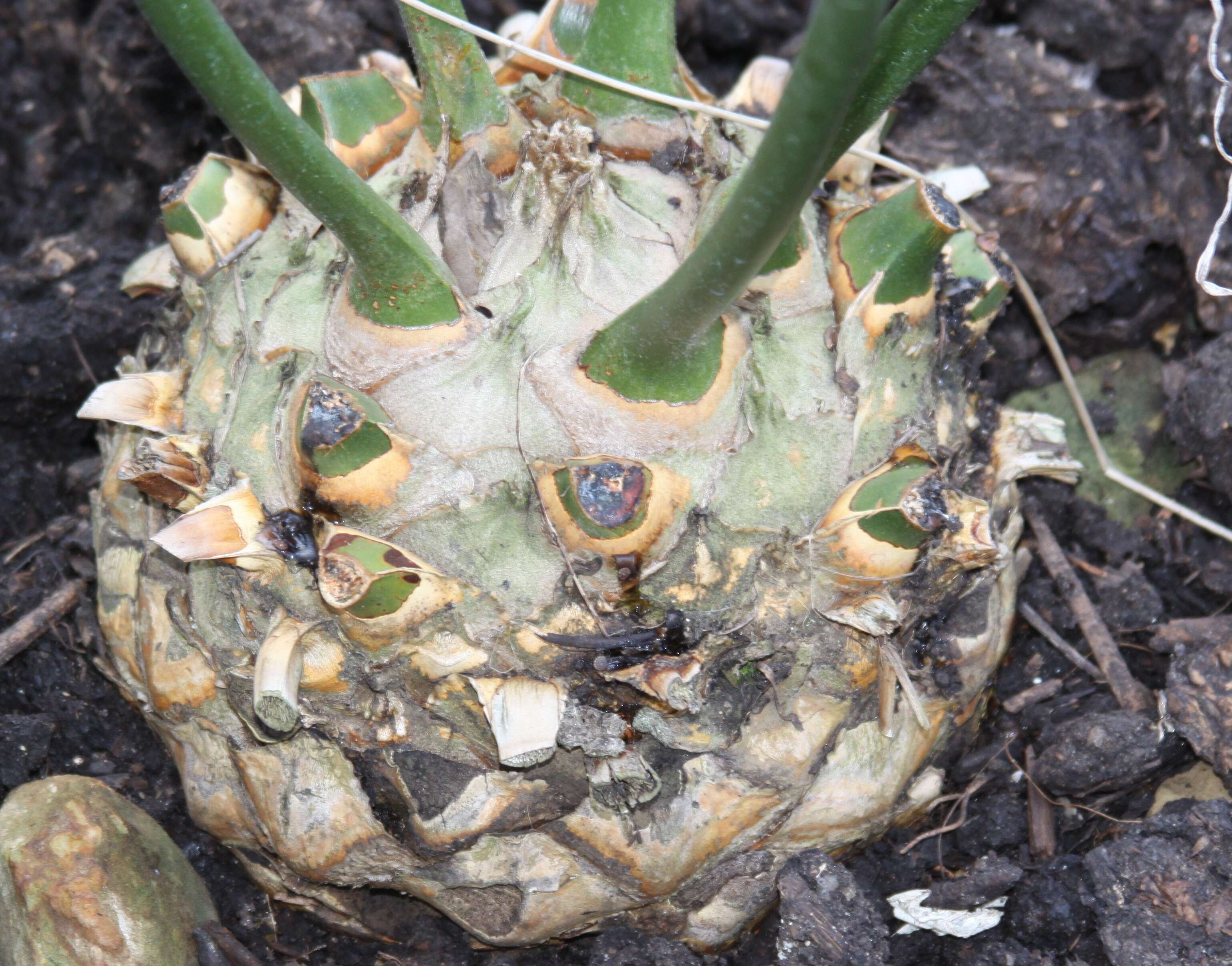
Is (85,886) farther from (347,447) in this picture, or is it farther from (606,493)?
(606,493)

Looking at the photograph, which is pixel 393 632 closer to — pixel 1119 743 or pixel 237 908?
pixel 237 908

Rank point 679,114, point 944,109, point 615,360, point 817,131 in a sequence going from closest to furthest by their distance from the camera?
point 817,131 < point 615,360 < point 679,114 < point 944,109

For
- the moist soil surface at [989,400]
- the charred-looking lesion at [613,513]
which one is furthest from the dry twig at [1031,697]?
the charred-looking lesion at [613,513]

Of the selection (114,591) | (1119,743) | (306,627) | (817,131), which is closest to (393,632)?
(306,627)

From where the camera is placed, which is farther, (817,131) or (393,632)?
(393,632)

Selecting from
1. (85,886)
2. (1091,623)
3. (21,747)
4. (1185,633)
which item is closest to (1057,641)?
(1091,623)

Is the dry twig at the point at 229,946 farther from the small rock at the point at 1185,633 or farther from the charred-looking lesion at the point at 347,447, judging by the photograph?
the small rock at the point at 1185,633

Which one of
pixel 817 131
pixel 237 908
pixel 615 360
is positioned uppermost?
pixel 817 131
